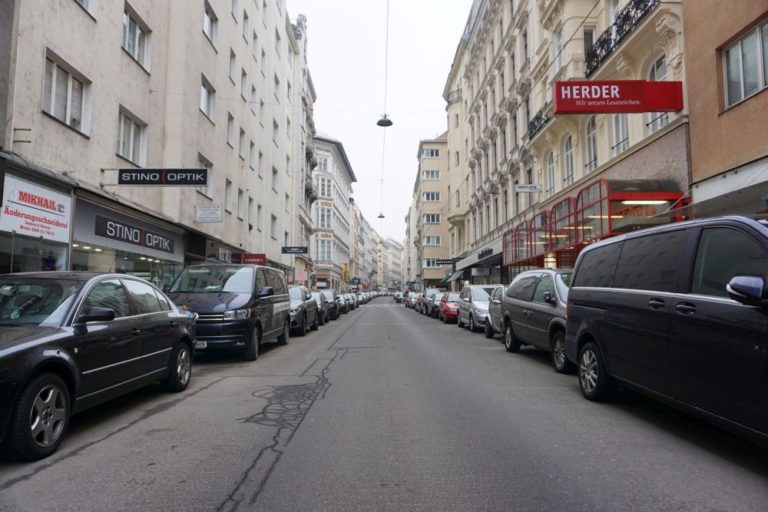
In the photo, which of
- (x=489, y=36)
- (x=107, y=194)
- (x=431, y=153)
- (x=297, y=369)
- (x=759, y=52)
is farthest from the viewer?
(x=431, y=153)

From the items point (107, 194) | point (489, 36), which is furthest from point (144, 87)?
point (489, 36)

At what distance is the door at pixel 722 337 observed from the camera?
13.2 feet

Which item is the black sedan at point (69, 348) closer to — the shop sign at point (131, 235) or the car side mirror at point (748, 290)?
the car side mirror at point (748, 290)

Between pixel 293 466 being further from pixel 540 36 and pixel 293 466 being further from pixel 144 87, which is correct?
pixel 540 36

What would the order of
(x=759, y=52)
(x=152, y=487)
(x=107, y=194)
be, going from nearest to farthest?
(x=152, y=487) → (x=759, y=52) → (x=107, y=194)

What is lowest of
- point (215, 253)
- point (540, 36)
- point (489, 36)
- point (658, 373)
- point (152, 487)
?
point (152, 487)

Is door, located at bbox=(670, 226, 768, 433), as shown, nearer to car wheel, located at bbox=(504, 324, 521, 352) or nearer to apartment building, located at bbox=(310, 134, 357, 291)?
car wheel, located at bbox=(504, 324, 521, 352)

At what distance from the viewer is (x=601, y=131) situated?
61.4ft

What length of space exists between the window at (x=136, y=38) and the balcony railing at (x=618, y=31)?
1383 cm

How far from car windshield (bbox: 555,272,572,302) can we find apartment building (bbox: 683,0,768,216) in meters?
3.75

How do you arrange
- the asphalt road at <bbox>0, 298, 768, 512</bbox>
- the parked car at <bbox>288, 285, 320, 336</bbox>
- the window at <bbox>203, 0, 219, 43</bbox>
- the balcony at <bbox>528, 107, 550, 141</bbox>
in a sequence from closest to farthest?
1. the asphalt road at <bbox>0, 298, 768, 512</bbox>
2. the parked car at <bbox>288, 285, 320, 336</bbox>
3. the window at <bbox>203, 0, 219, 43</bbox>
4. the balcony at <bbox>528, 107, 550, 141</bbox>

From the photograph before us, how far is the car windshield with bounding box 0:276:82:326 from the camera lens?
16.9 feet

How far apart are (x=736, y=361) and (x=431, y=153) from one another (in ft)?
241

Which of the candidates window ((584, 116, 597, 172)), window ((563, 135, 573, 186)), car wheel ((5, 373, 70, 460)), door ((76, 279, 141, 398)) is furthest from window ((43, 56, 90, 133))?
window ((563, 135, 573, 186))
